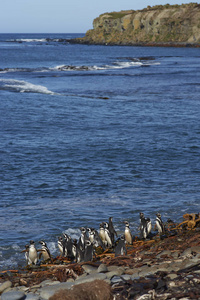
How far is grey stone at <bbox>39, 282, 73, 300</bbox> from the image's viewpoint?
9.74 meters

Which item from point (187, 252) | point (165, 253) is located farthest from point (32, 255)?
point (187, 252)

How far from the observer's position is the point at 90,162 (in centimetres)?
2672

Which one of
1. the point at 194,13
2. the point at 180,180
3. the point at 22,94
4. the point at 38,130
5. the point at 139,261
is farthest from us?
the point at 194,13

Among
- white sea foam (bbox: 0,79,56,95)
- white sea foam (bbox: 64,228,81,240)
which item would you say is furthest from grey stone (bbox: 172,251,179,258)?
white sea foam (bbox: 0,79,56,95)

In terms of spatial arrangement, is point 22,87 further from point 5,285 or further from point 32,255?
point 5,285

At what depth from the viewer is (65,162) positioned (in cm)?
2681

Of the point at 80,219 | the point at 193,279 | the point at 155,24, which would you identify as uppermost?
the point at 155,24

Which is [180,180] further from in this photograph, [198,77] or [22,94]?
[198,77]

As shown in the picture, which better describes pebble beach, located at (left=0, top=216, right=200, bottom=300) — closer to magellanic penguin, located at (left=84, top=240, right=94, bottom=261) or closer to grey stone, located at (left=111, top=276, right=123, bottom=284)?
grey stone, located at (left=111, top=276, right=123, bottom=284)

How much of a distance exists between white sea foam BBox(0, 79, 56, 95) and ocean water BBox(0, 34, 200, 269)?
4975mm

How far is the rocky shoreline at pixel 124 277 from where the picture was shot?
9.07m

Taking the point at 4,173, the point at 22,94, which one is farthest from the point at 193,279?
the point at 22,94

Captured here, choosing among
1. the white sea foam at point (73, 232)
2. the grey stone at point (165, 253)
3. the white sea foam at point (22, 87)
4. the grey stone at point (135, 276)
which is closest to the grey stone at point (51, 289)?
the grey stone at point (135, 276)

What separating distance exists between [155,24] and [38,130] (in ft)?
567
